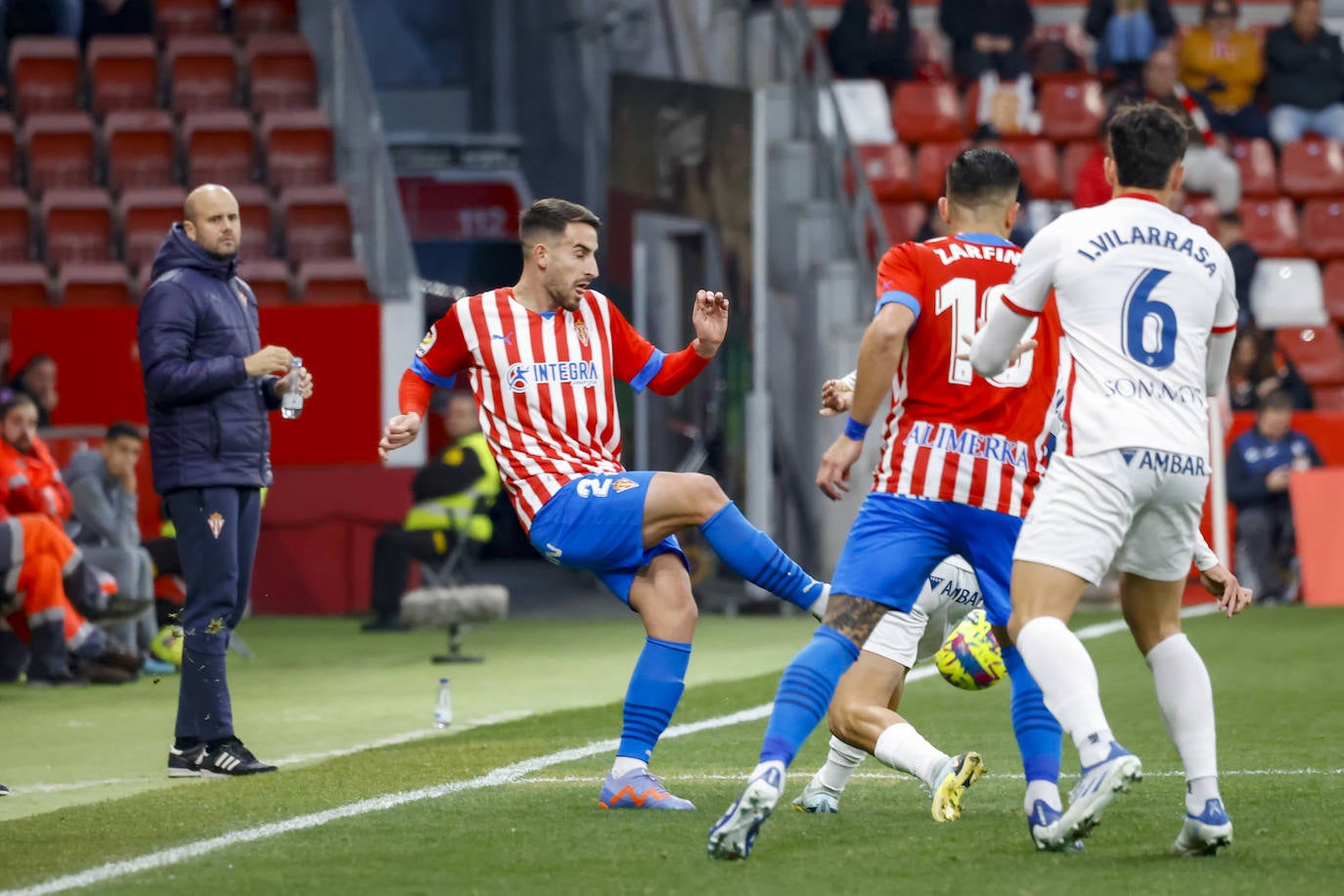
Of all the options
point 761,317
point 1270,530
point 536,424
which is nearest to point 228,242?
point 536,424

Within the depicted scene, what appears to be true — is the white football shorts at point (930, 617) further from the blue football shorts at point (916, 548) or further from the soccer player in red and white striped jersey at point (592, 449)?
the blue football shorts at point (916, 548)

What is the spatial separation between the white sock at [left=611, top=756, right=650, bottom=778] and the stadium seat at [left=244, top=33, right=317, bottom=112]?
1298 cm

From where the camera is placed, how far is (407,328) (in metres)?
15.6

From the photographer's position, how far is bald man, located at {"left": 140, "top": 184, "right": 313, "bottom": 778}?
24.6 feet

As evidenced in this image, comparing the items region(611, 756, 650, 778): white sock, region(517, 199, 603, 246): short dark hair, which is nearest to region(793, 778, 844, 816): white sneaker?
region(611, 756, 650, 778): white sock

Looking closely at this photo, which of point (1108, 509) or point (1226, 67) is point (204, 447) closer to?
point (1108, 509)

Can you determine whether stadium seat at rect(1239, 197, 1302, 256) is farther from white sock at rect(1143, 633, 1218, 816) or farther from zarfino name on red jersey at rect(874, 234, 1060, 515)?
white sock at rect(1143, 633, 1218, 816)

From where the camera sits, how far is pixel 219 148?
57.5 ft

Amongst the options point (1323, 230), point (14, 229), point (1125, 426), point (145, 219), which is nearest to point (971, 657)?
point (1125, 426)

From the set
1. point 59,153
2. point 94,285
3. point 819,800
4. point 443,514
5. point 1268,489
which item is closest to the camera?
point 819,800

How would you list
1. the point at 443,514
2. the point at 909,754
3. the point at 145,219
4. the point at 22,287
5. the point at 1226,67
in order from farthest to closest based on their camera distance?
1. the point at 1226,67
2. the point at 145,219
3. the point at 22,287
4. the point at 443,514
5. the point at 909,754

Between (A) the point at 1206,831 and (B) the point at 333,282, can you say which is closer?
(A) the point at 1206,831

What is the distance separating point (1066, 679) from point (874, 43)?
14.8m

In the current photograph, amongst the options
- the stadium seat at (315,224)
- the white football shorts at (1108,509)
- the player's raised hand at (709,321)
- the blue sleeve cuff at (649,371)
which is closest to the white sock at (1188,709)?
the white football shorts at (1108,509)
